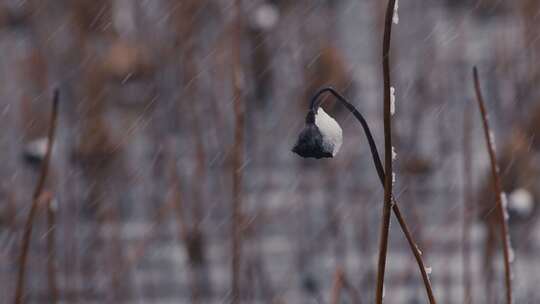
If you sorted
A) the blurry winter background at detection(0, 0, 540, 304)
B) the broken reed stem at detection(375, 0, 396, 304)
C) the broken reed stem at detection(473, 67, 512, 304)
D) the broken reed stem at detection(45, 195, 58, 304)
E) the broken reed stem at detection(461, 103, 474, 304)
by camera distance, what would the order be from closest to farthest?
the broken reed stem at detection(375, 0, 396, 304) < the broken reed stem at detection(473, 67, 512, 304) < the broken reed stem at detection(45, 195, 58, 304) < the broken reed stem at detection(461, 103, 474, 304) < the blurry winter background at detection(0, 0, 540, 304)

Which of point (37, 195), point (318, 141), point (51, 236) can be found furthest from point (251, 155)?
point (318, 141)

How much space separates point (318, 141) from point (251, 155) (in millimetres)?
2710

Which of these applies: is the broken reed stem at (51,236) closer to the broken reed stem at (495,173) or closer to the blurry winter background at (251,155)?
the blurry winter background at (251,155)

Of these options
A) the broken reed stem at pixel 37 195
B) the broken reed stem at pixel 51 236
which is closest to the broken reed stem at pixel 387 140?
the broken reed stem at pixel 37 195

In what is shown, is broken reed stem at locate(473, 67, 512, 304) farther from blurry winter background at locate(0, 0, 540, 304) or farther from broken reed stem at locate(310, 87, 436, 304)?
blurry winter background at locate(0, 0, 540, 304)

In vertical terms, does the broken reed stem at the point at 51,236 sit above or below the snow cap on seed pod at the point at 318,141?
below

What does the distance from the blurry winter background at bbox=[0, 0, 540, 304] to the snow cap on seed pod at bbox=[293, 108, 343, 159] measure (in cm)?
56

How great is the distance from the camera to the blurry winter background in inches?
73.5

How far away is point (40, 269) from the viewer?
2352 millimetres

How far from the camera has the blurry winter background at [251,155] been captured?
6.13ft

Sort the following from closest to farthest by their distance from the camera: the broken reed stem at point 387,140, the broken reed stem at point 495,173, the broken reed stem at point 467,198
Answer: the broken reed stem at point 387,140 → the broken reed stem at point 495,173 → the broken reed stem at point 467,198

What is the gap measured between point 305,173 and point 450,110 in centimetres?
59

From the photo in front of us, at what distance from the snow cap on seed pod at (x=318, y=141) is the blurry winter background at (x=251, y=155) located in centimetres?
56

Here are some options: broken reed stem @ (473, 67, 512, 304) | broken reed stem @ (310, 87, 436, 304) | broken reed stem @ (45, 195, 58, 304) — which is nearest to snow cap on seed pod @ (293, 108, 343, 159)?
broken reed stem @ (310, 87, 436, 304)
